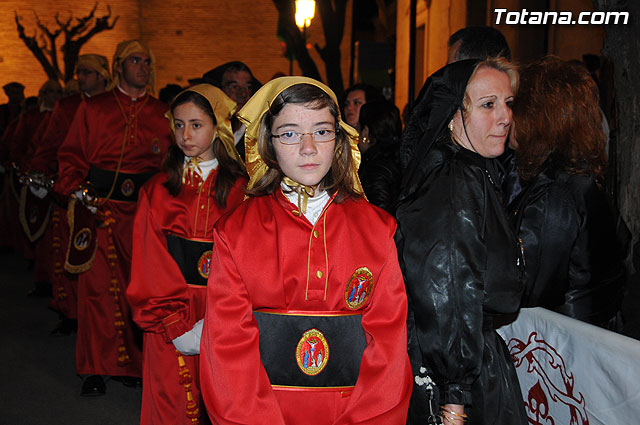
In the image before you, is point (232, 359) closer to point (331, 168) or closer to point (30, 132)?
point (331, 168)

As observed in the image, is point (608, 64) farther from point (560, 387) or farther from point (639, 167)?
point (560, 387)

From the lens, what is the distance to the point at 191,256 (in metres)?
3.59

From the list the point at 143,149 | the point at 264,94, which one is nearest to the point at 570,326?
the point at 264,94

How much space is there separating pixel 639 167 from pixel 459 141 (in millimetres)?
2645

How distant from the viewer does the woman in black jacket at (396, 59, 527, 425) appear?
2.28 m

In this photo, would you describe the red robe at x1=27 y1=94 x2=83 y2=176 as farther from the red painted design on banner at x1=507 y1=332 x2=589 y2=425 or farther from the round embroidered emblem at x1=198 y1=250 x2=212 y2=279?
the red painted design on banner at x1=507 y1=332 x2=589 y2=425

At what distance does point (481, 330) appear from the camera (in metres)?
2.29

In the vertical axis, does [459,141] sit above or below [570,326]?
above

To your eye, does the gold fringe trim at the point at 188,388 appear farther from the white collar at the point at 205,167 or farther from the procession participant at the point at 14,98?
the procession participant at the point at 14,98

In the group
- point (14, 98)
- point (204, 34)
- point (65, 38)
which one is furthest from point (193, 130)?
point (204, 34)

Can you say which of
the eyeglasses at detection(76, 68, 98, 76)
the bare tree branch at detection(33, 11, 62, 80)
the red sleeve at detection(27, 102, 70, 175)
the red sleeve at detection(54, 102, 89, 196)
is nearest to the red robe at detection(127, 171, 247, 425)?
the red sleeve at detection(54, 102, 89, 196)

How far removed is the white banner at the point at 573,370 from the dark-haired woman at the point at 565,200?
7.9 inches

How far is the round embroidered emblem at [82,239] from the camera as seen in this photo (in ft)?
17.3

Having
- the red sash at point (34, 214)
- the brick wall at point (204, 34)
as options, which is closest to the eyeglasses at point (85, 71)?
the red sash at point (34, 214)
